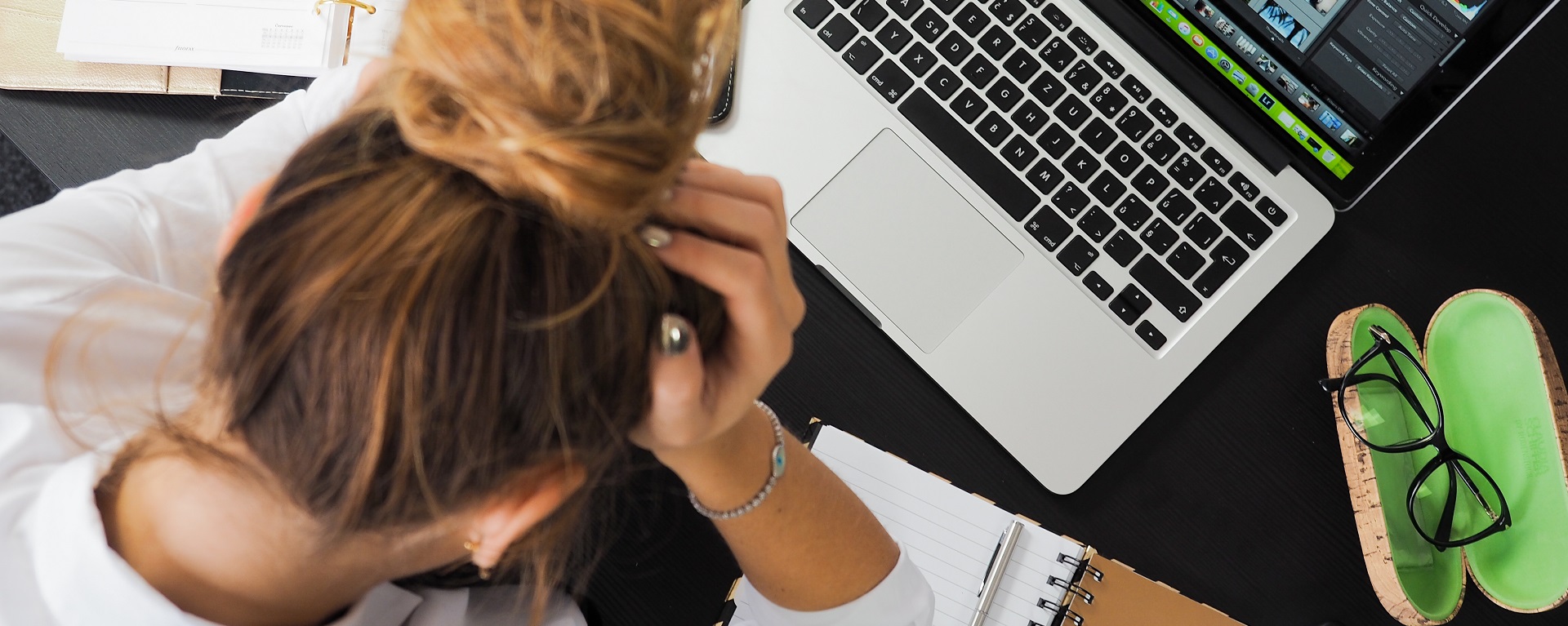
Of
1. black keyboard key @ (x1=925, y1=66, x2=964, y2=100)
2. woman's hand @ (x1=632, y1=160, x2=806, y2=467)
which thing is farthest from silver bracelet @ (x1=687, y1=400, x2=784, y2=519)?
black keyboard key @ (x1=925, y1=66, x2=964, y2=100)

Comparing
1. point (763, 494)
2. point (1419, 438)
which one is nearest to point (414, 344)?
point (763, 494)

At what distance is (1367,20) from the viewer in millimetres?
585

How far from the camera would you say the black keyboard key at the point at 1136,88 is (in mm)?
702

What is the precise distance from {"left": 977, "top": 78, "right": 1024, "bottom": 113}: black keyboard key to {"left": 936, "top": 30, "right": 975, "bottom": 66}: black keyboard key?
33 mm

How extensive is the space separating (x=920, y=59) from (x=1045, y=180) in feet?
0.45

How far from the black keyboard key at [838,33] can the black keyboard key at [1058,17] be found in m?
0.15

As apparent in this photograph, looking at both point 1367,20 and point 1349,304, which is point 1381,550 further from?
point 1367,20

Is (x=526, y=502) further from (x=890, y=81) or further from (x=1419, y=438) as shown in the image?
(x=1419, y=438)

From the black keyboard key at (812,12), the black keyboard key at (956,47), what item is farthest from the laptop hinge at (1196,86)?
the black keyboard key at (812,12)

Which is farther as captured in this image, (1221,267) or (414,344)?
(1221,267)

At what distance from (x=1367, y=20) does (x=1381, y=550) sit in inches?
14.6

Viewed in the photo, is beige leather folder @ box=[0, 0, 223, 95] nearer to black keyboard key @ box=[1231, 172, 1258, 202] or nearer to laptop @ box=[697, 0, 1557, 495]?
laptop @ box=[697, 0, 1557, 495]

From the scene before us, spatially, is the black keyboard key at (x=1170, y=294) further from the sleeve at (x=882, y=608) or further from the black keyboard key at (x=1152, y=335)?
the sleeve at (x=882, y=608)

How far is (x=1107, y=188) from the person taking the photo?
2.28 feet
